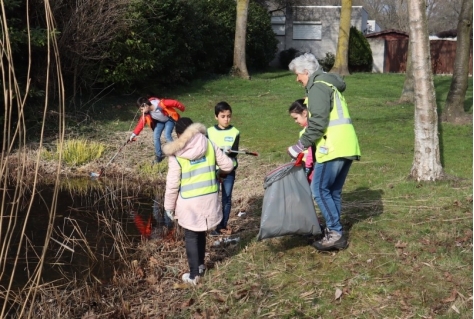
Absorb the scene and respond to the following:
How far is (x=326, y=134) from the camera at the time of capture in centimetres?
577

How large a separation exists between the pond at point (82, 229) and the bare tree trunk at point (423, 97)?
3439mm

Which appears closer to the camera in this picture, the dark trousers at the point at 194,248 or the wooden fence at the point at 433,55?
the dark trousers at the point at 194,248

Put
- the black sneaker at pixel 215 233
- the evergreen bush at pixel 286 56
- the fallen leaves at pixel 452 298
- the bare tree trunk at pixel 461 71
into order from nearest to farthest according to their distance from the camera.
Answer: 1. the fallen leaves at pixel 452 298
2. the black sneaker at pixel 215 233
3. the bare tree trunk at pixel 461 71
4. the evergreen bush at pixel 286 56

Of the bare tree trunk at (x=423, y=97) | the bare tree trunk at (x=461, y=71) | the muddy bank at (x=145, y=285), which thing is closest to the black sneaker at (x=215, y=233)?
the muddy bank at (x=145, y=285)

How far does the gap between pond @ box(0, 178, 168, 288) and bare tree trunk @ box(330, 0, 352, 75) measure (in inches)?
625

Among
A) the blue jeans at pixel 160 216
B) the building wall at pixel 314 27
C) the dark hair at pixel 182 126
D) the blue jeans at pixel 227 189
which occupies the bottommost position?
the blue jeans at pixel 160 216

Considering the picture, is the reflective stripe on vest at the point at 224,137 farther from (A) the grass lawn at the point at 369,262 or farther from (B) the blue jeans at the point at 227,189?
(A) the grass lawn at the point at 369,262

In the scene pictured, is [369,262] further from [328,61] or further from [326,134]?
[328,61]

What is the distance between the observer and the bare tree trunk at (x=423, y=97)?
8227mm

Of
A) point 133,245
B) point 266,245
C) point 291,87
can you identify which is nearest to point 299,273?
point 266,245

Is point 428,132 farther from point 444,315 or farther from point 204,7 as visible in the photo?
point 204,7

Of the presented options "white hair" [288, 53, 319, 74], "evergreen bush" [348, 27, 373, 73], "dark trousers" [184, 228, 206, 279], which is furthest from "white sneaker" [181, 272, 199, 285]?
"evergreen bush" [348, 27, 373, 73]

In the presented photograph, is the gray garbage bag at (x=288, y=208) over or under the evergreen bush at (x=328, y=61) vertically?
under

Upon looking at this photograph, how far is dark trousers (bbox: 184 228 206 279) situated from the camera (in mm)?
5852
